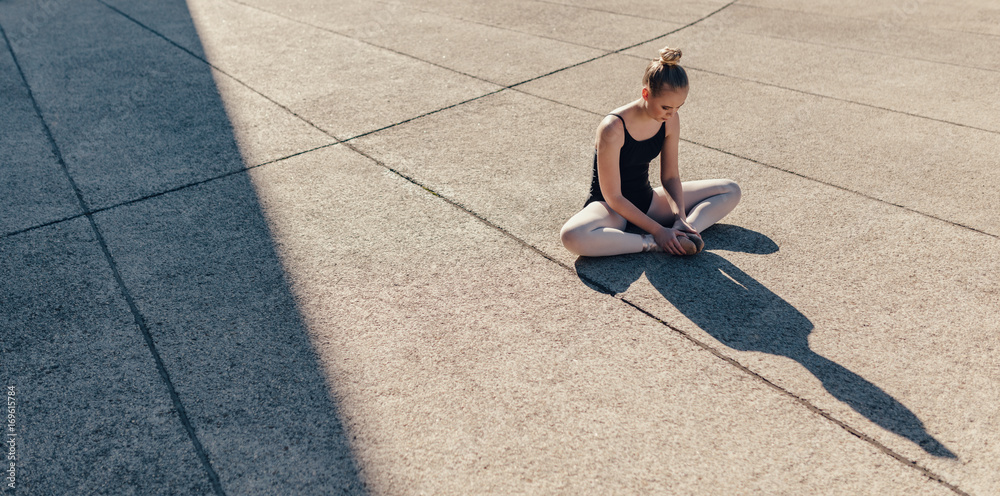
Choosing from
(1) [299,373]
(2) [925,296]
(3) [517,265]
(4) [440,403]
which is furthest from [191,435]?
(2) [925,296]

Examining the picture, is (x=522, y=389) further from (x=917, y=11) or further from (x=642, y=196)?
(x=917, y=11)

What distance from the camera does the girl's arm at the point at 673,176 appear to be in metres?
3.82

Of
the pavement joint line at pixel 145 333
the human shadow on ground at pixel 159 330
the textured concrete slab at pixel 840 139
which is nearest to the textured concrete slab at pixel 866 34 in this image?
the textured concrete slab at pixel 840 139

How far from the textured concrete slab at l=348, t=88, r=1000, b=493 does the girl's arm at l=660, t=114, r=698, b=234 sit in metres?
0.23

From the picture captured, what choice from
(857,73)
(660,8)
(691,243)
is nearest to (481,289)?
(691,243)

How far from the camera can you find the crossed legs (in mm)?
3738

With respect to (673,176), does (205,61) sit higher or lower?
lower

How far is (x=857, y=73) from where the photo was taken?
6629 millimetres

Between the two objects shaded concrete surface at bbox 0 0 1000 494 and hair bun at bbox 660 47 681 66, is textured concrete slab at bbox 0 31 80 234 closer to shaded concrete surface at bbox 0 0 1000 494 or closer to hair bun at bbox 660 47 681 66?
shaded concrete surface at bbox 0 0 1000 494

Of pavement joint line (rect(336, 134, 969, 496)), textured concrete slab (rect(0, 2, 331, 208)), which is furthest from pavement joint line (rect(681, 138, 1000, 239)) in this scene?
textured concrete slab (rect(0, 2, 331, 208))

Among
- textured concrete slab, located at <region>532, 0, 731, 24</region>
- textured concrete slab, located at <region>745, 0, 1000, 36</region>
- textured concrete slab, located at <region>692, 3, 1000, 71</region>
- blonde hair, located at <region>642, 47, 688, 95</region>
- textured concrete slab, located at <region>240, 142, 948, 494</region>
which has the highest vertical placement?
blonde hair, located at <region>642, 47, 688, 95</region>

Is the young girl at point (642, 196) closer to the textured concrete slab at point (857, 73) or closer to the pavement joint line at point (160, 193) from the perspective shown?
the pavement joint line at point (160, 193)

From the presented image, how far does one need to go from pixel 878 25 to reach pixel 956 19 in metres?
1.05

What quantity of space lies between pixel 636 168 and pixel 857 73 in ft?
13.2
